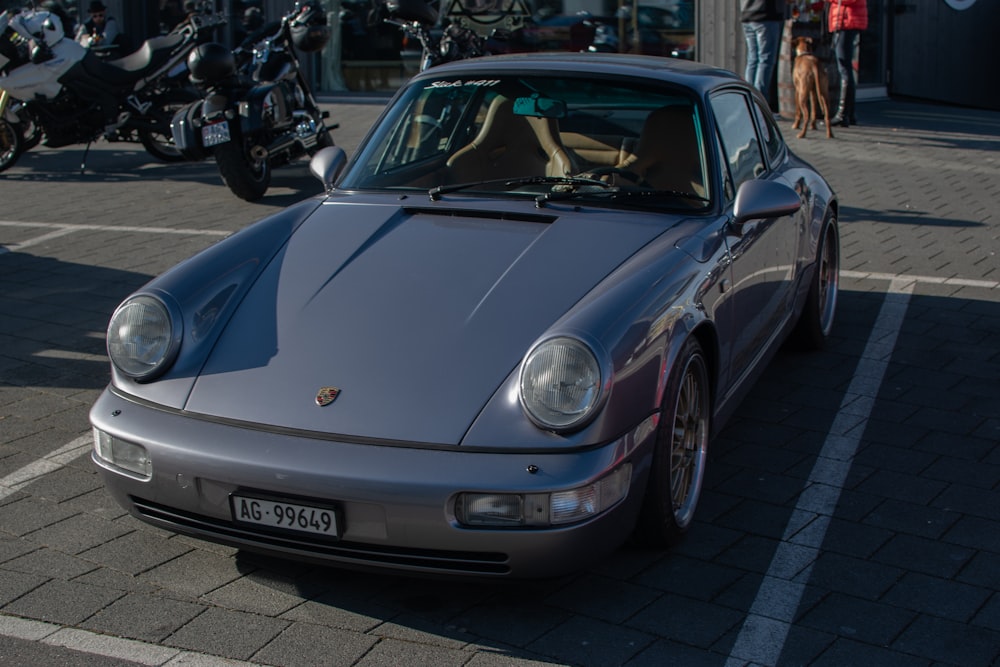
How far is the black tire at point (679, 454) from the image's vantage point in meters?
3.79

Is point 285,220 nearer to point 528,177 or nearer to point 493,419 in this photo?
point 528,177

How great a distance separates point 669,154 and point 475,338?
4.95 feet

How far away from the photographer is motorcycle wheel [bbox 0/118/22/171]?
11805 millimetres

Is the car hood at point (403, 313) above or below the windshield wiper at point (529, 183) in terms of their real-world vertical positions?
below

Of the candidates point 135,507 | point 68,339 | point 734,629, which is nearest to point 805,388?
point 734,629

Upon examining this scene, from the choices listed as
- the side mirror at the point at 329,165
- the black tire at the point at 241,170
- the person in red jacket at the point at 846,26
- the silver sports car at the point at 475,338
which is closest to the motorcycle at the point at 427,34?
the black tire at the point at 241,170

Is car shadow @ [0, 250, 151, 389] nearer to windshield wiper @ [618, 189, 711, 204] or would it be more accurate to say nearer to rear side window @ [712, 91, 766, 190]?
windshield wiper @ [618, 189, 711, 204]

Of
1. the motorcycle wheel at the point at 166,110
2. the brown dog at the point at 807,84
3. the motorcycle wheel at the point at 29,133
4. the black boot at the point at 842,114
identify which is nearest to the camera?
the motorcycle wheel at the point at 166,110

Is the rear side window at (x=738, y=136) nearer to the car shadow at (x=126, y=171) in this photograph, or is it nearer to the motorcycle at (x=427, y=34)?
the car shadow at (x=126, y=171)

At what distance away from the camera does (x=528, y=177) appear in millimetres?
4832

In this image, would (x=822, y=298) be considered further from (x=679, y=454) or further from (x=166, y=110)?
(x=166, y=110)

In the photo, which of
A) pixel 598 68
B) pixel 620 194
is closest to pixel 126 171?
pixel 598 68

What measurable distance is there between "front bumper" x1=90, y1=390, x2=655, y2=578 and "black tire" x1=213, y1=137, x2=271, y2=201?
21.9 ft

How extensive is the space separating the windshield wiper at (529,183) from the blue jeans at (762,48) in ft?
28.9
